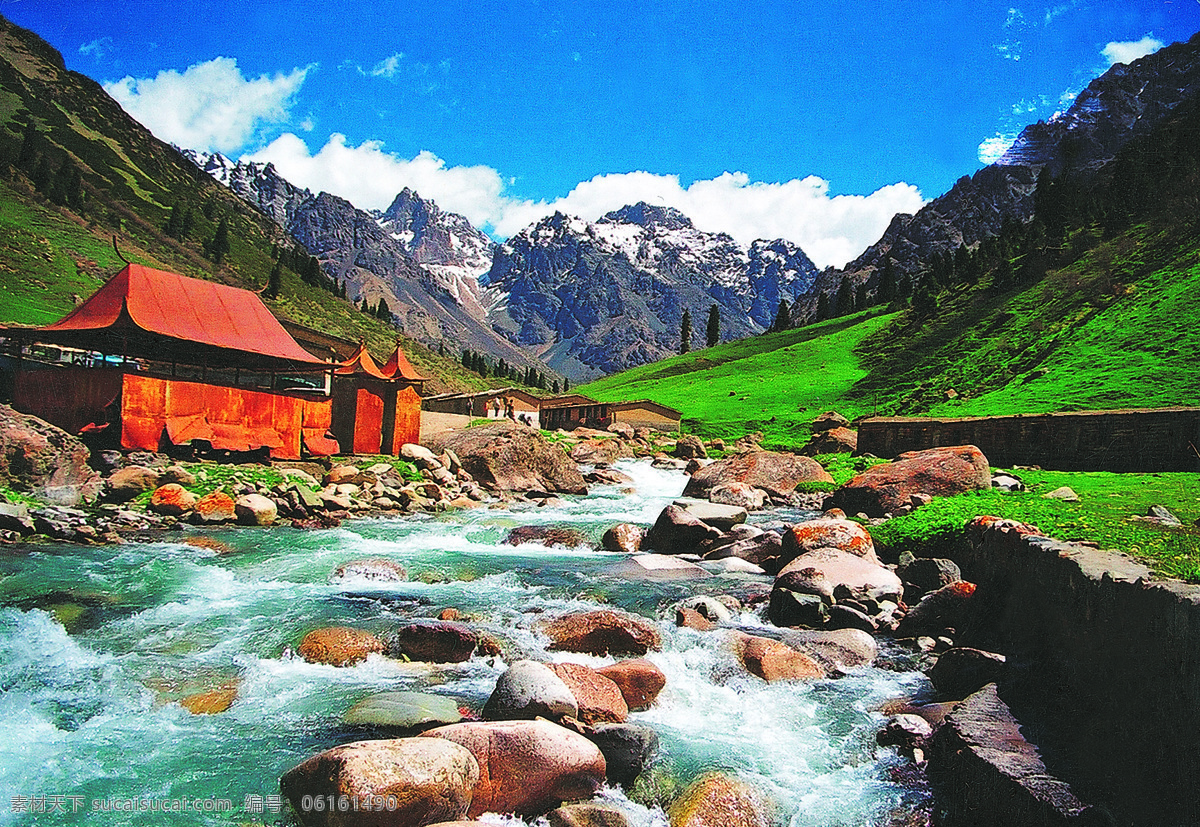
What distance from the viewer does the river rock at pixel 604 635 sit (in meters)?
11.1

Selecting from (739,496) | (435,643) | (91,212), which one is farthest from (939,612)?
(91,212)

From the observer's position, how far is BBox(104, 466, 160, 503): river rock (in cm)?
1962

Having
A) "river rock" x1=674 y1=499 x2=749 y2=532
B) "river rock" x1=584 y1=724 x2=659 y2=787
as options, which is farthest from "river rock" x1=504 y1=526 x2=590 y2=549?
"river rock" x1=584 y1=724 x2=659 y2=787

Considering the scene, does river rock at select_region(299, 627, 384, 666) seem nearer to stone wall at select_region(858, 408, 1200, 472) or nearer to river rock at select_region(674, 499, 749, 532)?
river rock at select_region(674, 499, 749, 532)

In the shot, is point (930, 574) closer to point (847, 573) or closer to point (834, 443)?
point (847, 573)

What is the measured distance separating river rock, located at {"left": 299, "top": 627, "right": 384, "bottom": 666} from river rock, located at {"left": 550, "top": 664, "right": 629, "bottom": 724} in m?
3.41

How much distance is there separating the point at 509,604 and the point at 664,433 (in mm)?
56584

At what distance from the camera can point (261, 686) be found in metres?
9.48

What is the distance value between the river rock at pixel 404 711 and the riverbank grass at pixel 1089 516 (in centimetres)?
825

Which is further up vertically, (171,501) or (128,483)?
(128,483)

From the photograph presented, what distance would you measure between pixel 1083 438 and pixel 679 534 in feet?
53.4

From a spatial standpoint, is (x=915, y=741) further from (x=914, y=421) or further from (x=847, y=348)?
(x=847, y=348)

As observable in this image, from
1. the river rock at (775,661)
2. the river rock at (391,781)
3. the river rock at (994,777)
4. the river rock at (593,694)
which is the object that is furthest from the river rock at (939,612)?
the river rock at (391,781)

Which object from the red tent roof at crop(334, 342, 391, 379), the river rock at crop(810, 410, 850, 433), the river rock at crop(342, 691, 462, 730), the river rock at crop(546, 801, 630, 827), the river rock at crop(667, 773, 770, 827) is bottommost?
the river rock at crop(667, 773, 770, 827)
